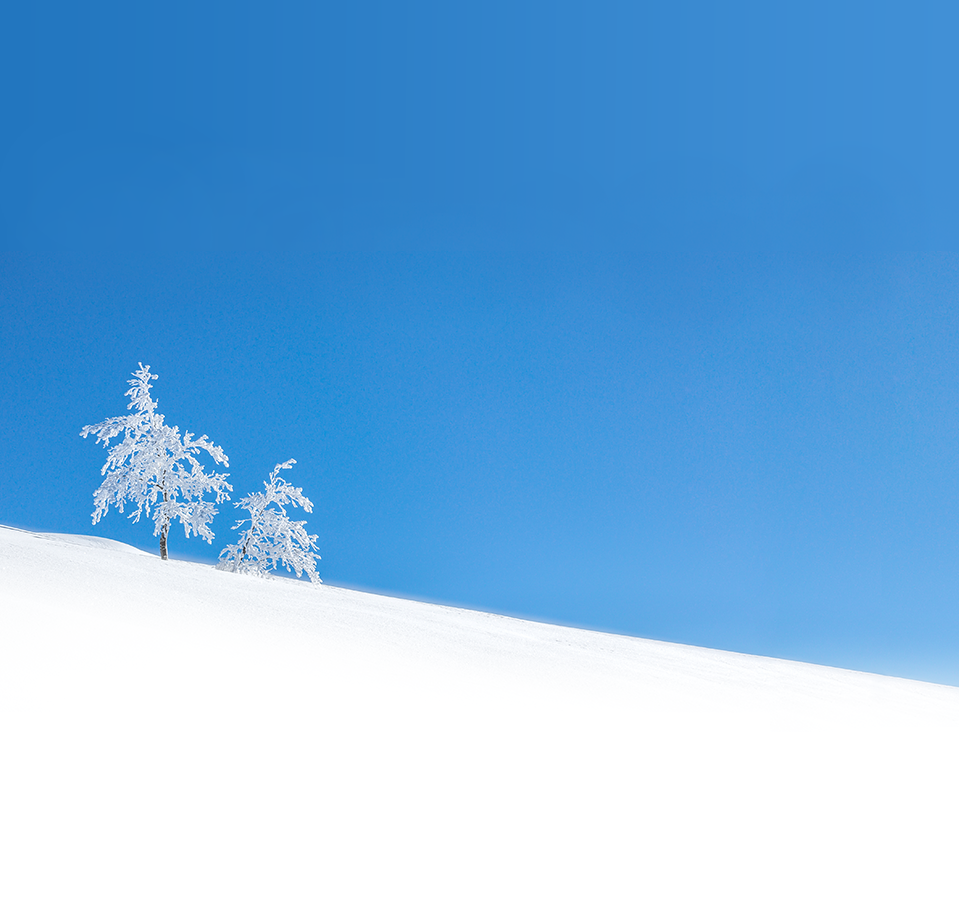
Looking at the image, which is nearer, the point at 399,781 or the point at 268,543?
the point at 399,781

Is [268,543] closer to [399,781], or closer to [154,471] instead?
[154,471]

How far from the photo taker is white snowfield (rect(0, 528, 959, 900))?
→ 3.02 meters

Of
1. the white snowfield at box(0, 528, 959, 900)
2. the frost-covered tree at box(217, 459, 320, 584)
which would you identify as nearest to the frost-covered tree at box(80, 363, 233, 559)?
the frost-covered tree at box(217, 459, 320, 584)

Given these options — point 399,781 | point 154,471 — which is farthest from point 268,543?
point 399,781

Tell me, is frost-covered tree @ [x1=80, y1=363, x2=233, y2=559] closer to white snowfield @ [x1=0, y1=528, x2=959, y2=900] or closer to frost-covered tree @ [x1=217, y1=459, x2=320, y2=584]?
frost-covered tree @ [x1=217, y1=459, x2=320, y2=584]

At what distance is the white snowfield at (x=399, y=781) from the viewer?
9.92 feet

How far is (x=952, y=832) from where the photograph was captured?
176 inches

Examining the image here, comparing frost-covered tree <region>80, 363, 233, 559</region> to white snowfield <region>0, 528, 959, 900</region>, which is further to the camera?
frost-covered tree <region>80, 363, 233, 559</region>

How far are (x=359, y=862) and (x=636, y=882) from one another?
130 centimetres

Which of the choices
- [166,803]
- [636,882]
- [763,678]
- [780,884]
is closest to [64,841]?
[166,803]

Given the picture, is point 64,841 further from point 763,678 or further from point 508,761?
point 763,678

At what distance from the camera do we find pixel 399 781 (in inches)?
155

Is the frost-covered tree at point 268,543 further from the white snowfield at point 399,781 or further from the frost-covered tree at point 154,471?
the white snowfield at point 399,781

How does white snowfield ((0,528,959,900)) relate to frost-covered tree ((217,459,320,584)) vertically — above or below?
below
